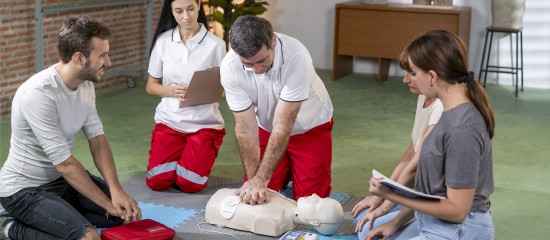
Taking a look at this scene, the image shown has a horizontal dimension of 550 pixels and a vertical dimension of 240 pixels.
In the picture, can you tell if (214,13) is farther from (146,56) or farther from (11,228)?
(11,228)

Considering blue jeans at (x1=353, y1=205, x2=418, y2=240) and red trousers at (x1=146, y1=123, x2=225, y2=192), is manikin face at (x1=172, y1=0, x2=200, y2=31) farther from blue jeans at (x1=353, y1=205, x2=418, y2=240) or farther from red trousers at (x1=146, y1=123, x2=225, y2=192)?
blue jeans at (x1=353, y1=205, x2=418, y2=240)

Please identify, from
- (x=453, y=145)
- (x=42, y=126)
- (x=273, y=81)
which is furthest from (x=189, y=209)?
(x=453, y=145)

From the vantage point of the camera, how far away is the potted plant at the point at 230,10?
25.6 ft

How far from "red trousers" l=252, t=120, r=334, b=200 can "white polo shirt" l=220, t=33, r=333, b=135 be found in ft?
0.51

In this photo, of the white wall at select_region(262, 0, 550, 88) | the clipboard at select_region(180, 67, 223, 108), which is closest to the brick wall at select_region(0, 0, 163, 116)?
the white wall at select_region(262, 0, 550, 88)

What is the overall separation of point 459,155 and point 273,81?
1298 mm

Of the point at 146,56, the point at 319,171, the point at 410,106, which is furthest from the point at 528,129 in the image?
the point at 146,56

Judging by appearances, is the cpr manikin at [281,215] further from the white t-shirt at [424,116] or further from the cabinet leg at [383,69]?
the cabinet leg at [383,69]

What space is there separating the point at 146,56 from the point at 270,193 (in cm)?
424

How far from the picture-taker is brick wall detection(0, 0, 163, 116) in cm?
603

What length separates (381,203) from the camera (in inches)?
133

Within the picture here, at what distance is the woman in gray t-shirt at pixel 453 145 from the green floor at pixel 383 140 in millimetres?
1176

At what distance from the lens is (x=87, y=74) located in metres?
3.33

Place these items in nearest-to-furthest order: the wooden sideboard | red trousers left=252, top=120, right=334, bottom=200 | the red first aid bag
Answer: the red first aid bag, red trousers left=252, top=120, right=334, bottom=200, the wooden sideboard
